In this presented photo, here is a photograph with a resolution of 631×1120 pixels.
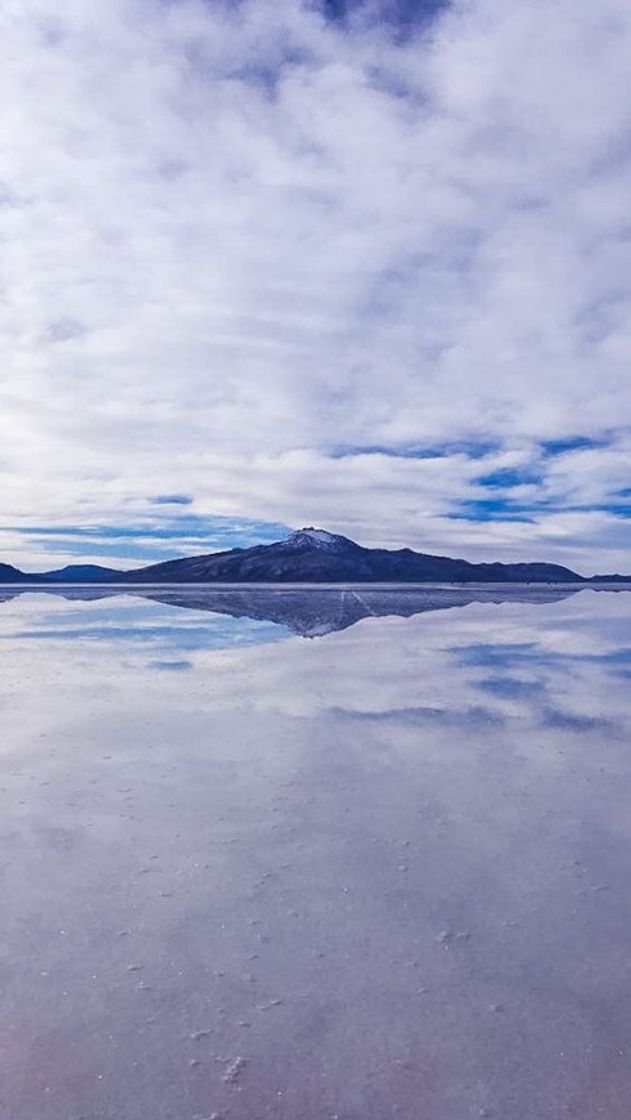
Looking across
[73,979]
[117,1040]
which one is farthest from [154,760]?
[117,1040]

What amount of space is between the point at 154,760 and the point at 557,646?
58.4 feet

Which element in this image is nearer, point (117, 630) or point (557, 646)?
point (557, 646)

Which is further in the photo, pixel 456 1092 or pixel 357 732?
pixel 357 732

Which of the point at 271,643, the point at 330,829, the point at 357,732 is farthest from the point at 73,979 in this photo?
the point at 271,643

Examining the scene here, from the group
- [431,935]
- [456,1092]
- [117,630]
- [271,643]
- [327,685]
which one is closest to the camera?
[456,1092]

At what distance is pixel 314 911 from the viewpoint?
18.7ft

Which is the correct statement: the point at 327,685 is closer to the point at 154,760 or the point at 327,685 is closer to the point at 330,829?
the point at 154,760

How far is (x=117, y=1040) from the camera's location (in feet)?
13.7

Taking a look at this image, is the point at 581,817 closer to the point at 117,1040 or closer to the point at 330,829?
the point at 330,829

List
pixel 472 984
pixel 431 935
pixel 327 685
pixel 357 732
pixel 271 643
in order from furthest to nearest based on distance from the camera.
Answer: pixel 271 643
pixel 327 685
pixel 357 732
pixel 431 935
pixel 472 984

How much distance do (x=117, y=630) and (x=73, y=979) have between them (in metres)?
24.9

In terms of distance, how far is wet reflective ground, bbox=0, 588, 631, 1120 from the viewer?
12.8 ft

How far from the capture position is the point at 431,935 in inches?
210

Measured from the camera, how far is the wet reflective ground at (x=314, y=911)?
3.90m
